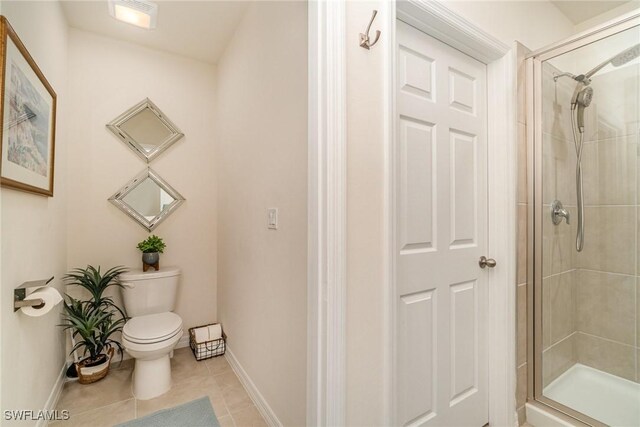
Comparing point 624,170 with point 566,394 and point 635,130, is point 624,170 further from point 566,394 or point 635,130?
point 566,394

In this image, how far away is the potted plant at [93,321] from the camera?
72.6 inches

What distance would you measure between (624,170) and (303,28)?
185cm

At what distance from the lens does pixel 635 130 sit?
1488 millimetres

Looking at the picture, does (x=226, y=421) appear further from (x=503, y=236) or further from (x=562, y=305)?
(x=562, y=305)

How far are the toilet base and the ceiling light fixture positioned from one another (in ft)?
7.17

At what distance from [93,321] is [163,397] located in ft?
2.23

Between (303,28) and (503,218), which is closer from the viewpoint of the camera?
(303,28)

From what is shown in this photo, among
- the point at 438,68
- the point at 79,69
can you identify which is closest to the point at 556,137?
the point at 438,68

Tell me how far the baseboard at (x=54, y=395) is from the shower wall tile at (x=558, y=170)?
2.85 meters

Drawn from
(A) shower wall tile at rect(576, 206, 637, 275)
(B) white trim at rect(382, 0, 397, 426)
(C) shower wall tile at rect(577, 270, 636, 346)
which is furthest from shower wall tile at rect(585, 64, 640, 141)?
(B) white trim at rect(382, 0, 397, 426)

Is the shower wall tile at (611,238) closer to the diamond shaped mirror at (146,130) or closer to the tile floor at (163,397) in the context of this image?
the tile floor at (163,397)

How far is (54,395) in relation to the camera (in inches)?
63.9

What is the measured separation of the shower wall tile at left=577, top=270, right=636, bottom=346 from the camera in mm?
1585

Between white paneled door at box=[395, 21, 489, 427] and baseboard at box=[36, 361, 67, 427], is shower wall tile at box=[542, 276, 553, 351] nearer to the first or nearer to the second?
white paneled door at box=[395, 21, 489, 427]
